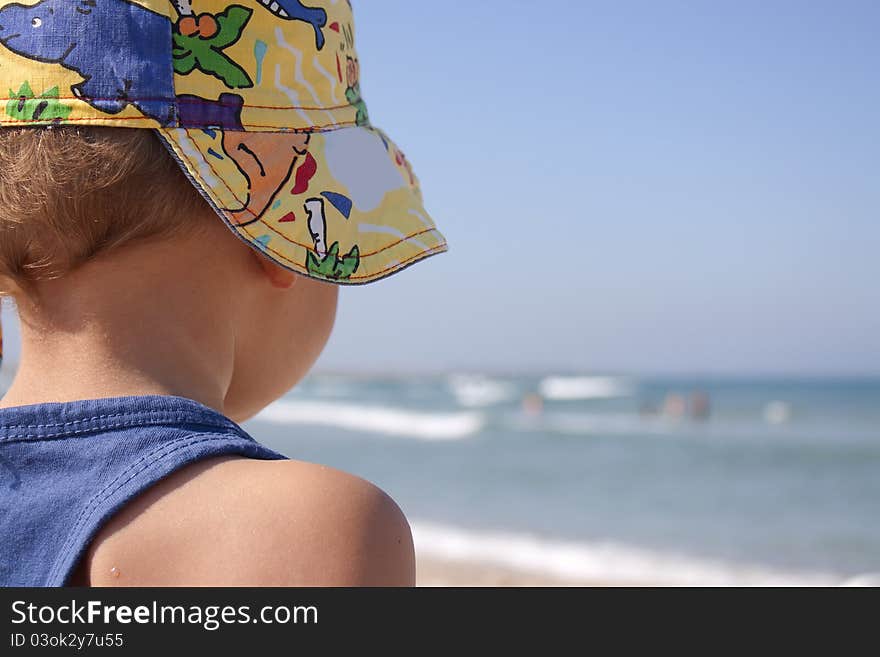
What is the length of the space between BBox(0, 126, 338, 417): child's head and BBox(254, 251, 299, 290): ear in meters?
0.03

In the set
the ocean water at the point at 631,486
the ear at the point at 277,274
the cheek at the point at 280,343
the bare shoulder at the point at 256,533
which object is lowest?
the ocean water at the point at 631,486

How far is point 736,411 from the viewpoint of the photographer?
80.2 ft

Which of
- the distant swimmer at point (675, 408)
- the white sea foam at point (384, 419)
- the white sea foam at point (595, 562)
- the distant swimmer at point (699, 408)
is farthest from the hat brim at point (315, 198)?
the distant swimmer at point (699, 408)

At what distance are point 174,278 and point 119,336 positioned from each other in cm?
9

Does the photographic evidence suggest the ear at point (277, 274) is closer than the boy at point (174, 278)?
No

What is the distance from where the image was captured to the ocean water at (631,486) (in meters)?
7.02

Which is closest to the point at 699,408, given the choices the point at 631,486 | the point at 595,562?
the point at 631,486

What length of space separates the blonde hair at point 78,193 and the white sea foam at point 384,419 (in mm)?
15547

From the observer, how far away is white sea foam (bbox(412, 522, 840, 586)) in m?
6.33

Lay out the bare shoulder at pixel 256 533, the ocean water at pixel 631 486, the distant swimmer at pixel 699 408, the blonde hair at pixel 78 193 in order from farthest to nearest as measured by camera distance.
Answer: the distant swimmer at pixel 699 408, the ocean water at pixel 631 486, the blonde hair at pixel 78 193, the bare shoulder at pixel 256 533

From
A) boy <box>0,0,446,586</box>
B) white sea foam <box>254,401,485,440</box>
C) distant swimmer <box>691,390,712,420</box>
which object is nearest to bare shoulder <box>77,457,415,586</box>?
boy <box>0,0,446,586</box>

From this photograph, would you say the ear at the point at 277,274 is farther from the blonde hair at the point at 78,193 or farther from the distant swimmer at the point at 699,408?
the distant swimmer at the point at 699,408

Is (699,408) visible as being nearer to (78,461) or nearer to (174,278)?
(174,278)

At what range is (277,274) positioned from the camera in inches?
43.7
